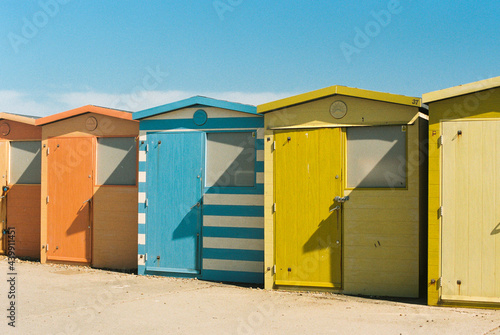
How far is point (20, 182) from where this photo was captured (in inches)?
496

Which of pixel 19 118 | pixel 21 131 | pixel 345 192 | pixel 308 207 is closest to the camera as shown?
pixel 345 192

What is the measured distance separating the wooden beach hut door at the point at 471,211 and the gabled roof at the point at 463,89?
0.38m

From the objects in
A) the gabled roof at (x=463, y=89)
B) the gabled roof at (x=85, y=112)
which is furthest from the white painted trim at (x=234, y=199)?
the gabled roof at (x=463, y=89)

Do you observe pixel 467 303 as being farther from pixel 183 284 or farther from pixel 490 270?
pixel 183 284

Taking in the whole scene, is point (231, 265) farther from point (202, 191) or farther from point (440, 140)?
point (440, 140)

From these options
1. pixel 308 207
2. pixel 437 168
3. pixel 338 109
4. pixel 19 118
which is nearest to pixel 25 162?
pixel 19 118

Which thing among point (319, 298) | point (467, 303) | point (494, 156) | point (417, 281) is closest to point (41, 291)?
point (319, 298)

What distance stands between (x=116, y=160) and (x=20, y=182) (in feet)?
Result: 9.71

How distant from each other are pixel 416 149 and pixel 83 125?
6.56 meters

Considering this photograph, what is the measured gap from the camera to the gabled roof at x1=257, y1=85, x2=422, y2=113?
8.10 metres

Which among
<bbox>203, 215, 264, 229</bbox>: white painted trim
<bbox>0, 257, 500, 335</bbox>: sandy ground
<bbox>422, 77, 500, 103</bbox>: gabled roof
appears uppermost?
<bbox>422, 77, 500, 103</bbox>: gabled roof

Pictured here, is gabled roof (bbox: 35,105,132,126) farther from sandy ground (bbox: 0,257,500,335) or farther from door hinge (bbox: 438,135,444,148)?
door hinge (bbox: 438,135,444,148)

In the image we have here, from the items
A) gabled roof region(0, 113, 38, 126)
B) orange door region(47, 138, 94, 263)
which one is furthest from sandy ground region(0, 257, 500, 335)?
gabled roof region(0, 113, 38, 126)

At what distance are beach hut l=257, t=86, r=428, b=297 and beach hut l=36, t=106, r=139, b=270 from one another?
325cm
